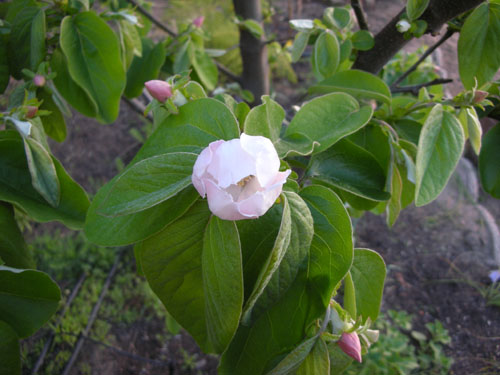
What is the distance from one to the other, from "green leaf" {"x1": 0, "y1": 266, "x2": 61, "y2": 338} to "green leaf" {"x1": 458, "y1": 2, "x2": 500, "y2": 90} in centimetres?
58

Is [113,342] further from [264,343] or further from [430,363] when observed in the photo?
[264,343]

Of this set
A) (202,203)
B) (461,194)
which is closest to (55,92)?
(202,203)

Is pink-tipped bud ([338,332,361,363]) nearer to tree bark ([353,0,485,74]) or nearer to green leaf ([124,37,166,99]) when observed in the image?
tree bark ([353,0,485,74])

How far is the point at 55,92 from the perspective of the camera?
66 centimetres

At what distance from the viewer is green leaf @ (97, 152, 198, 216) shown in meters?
0.32

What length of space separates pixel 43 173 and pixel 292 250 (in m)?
0.32

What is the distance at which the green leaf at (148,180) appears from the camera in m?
0.32

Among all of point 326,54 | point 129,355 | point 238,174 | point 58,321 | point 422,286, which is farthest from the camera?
point 422,286

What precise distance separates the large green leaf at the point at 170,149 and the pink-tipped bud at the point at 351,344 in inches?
7.7

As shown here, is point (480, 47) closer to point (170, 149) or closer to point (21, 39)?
point (170, 149)

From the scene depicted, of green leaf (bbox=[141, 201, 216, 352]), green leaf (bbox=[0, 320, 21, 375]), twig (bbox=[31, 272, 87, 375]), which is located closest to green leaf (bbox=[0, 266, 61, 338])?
green leaf (bbox=[0, 320, 21, 375])

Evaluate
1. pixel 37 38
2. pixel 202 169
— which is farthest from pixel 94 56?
pixel 202 169

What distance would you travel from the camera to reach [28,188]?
19.1 inches

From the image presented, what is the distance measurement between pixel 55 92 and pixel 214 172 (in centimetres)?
50
